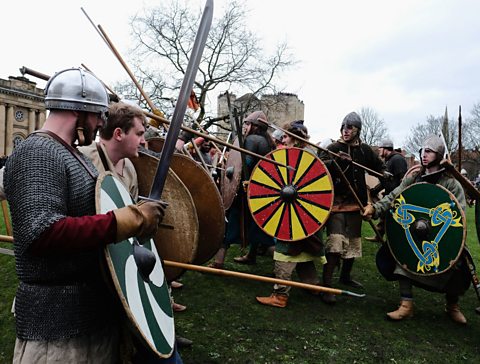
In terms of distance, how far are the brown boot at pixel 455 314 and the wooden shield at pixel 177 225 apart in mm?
2517

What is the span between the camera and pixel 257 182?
364cm

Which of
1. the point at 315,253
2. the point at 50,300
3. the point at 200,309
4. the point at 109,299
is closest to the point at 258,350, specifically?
the point at 200,309

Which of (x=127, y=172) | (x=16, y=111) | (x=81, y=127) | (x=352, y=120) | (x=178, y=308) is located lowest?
(x=178, y=308)

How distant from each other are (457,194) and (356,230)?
1018mm

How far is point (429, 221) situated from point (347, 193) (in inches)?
34.0

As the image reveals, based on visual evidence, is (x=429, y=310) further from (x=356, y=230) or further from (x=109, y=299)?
(x=109, y=299)

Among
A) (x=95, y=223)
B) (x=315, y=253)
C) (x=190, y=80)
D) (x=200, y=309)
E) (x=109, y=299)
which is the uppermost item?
(x=190, y=80)

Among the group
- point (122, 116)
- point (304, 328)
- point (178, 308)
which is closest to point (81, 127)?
point (122, 116)

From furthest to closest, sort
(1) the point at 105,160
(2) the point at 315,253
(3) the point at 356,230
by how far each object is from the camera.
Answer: (3) the point at 356,230
(2) the point at 315,253
(1) the point at 105,160

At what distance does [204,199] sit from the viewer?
2549 mm

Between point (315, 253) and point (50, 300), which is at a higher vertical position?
point (50, 300)

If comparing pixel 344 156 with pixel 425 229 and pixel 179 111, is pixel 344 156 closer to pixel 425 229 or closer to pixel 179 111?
pixel 425 229

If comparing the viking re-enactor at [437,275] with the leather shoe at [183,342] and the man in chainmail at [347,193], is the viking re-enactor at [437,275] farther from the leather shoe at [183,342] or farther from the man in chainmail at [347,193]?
the leather shoe at [183,342]

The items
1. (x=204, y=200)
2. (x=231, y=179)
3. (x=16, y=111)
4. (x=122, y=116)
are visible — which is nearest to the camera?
(x=122, y=116)
